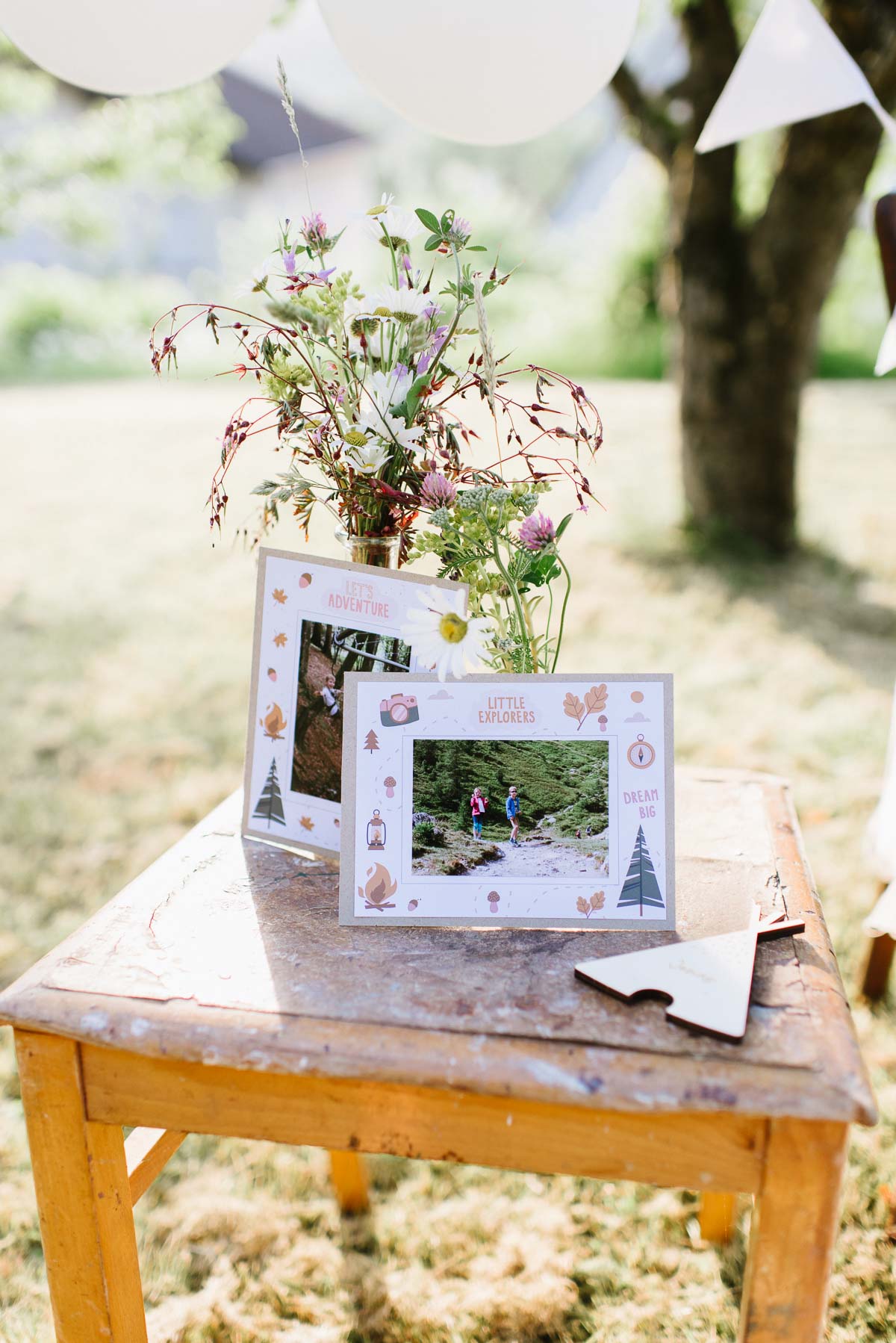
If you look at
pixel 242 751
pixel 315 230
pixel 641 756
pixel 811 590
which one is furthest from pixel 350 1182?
pixel 811 590

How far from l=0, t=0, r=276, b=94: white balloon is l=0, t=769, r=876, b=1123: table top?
939 mm

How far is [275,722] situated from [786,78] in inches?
55.3

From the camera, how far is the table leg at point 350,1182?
1306 millimetres

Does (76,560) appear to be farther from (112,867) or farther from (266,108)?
(266,108)

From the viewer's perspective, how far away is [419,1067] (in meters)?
0.73

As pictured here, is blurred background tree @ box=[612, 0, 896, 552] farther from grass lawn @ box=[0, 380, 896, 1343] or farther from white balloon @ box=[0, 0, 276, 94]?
white balloon @ box=[0, 0, 276, 94]

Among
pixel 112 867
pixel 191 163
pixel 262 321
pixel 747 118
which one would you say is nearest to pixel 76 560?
pixel 191 163

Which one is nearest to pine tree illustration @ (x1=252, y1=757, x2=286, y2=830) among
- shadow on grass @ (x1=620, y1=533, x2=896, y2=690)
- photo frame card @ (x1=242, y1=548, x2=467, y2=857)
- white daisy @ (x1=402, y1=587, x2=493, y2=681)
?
photo frame card @ (x1=242, y1=548, x2=467, y2=857)

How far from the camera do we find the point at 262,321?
0.88 meters

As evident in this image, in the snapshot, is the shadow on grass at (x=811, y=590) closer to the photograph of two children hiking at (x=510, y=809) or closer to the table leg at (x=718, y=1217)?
Answer: the table leg at (x=718, y=1217)

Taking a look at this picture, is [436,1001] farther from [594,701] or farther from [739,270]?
[739,270]

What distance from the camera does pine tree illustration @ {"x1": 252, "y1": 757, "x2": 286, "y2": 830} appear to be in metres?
1.05

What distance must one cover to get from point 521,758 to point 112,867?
1.53 metres

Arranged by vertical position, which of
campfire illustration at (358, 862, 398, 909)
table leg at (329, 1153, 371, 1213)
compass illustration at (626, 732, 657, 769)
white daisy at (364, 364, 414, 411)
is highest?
white daisy at (364, 364, 414, 411)
